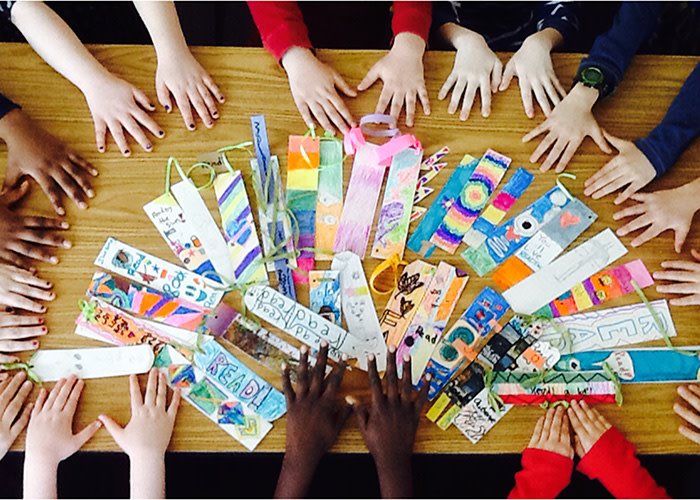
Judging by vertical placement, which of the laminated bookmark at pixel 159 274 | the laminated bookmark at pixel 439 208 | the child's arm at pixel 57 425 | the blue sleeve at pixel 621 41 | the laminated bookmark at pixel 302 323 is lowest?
the child's arm at pixel 57 425

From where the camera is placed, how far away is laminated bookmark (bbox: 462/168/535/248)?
90cm

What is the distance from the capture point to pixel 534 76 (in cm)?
96

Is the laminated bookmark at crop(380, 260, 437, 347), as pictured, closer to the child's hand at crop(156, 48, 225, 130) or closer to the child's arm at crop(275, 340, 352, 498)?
the child's arm at crop(275, 340, 352, 498)

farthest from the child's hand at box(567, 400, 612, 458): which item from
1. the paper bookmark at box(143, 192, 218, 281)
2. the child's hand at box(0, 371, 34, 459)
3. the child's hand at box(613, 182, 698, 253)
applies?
the child's hand at box(0, 371, 34, 459)

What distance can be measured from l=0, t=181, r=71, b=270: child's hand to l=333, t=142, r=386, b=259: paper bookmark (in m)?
0.45

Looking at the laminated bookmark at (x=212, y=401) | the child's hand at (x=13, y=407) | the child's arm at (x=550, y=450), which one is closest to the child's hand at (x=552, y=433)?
the child's arm at (x=550, y=450)

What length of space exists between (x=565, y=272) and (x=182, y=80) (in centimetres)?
73

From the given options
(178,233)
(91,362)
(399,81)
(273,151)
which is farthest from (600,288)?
(91,362)

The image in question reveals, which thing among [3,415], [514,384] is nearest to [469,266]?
[514,384]

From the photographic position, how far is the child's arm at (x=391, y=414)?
0.82m

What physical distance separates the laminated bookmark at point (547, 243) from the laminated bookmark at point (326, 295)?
0.26 meters

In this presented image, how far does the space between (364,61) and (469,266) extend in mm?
420

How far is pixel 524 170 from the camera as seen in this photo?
0.93 m

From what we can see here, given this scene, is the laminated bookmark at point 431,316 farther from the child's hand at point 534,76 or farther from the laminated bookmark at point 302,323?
the child's hand at point 534,76
